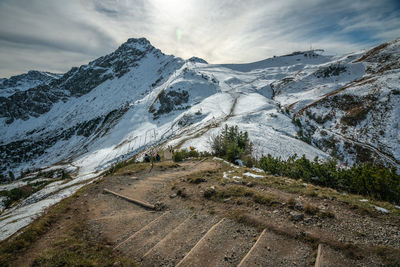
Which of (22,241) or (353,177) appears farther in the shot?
(353,177)

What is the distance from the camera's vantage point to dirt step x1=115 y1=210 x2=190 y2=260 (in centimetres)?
728

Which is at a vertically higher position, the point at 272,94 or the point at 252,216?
the point at 272,94

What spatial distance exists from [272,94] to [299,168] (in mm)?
111071

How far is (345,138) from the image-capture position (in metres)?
49.1

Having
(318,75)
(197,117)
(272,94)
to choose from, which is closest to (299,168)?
(197,117)

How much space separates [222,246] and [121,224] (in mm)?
5559

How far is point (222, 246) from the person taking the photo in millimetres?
6867

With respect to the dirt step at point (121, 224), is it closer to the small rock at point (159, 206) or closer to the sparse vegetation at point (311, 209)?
the small rock at point (159, 206)

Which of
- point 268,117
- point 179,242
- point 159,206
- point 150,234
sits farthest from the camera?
point 268,117

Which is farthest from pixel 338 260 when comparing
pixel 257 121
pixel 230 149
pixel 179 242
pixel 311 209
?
pixel 257 121

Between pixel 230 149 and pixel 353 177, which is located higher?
pixel 230 149

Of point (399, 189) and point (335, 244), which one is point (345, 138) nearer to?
point (399, 189)

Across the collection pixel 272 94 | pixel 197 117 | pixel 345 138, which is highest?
pixel 272 94

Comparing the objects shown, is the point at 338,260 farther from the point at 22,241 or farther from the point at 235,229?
the point at 22,241
